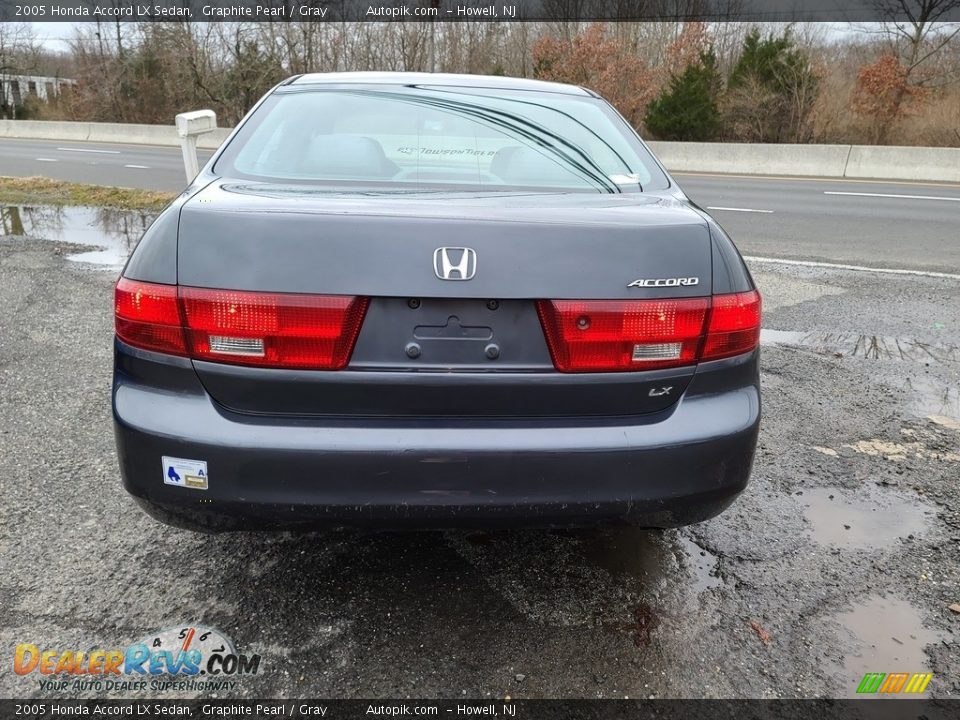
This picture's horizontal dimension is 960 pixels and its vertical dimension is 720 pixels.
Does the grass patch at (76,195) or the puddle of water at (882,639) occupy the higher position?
the puddle of water at (882,639)

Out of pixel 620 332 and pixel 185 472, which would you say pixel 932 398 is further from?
pixel 185 472

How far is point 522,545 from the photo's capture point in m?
2.58

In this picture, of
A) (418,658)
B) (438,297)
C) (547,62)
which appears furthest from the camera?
(547,62)

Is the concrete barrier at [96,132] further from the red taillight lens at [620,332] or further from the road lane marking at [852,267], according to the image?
the red taillight lens at [620,332]

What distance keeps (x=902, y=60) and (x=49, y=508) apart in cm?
2801

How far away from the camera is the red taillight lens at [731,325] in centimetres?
→ 191

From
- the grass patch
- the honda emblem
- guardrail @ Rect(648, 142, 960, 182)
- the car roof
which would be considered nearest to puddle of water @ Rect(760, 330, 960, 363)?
the car roof

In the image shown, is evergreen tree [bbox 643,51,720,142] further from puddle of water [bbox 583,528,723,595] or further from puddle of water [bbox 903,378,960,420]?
puddle of water [bbox 583,528,723,595]

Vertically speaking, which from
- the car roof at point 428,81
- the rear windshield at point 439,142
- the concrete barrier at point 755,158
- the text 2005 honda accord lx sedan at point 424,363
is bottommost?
the concrete barrier at point 755,158

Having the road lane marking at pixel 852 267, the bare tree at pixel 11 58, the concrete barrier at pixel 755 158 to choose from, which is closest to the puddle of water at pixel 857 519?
the road lane marking at pixel 852 267

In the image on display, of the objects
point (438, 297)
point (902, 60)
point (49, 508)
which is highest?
point (902, 60)

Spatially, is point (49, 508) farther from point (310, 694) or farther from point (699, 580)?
point (699, 580)

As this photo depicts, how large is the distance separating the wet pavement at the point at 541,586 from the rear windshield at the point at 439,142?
4.22 ft

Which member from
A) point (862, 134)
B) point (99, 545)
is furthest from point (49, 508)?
point (862, 134)
